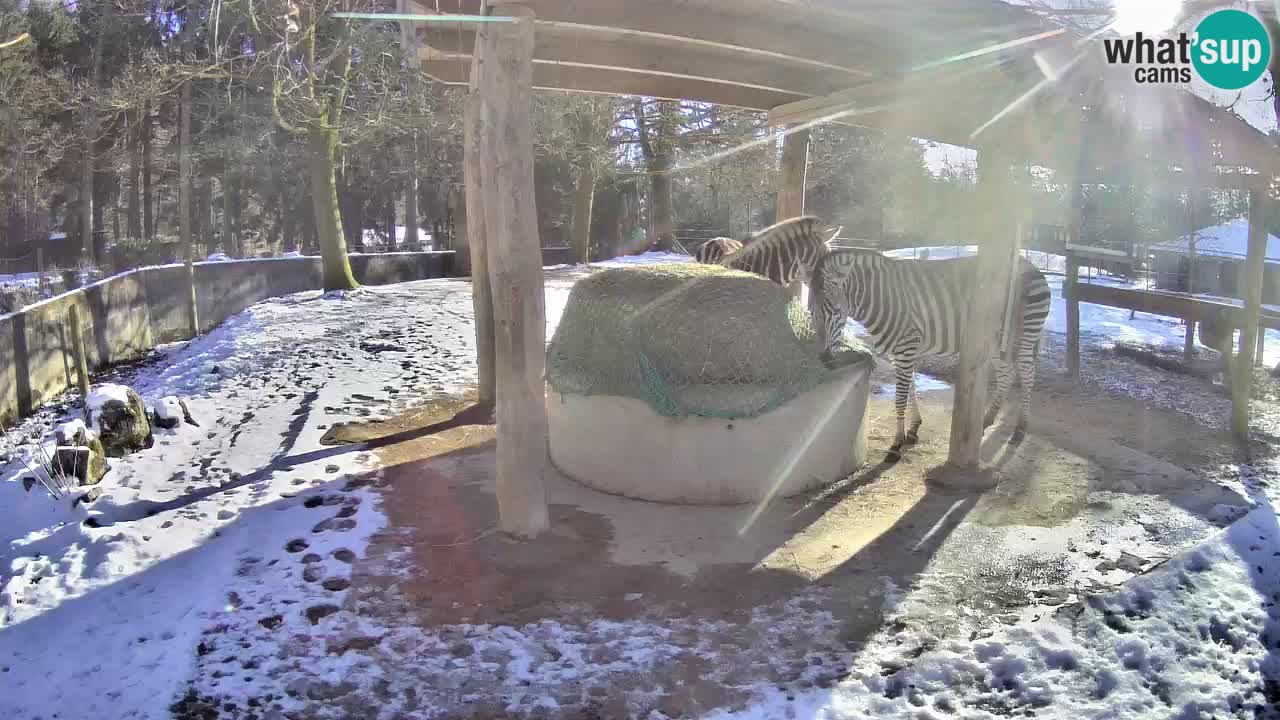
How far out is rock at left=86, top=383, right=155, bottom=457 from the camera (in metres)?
6.54

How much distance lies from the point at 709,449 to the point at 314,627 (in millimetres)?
2801

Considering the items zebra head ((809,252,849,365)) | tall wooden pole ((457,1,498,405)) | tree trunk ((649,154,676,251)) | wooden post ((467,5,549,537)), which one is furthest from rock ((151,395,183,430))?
tree trunk ((649,154,676,251))

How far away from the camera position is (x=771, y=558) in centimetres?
490

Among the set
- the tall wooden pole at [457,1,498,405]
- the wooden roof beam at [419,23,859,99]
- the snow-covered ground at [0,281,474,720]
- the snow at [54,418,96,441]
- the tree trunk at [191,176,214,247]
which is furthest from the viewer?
the tree trunk at [191,176,214,247]

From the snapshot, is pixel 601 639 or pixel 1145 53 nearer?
pixel 601 639

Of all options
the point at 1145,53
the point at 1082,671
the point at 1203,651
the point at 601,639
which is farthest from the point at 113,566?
the point at 1145,53

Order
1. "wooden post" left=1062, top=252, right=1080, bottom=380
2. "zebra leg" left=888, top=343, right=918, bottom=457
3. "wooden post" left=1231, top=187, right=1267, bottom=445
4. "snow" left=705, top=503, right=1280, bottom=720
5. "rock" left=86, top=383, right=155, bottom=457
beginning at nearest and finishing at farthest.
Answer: "snow" left=705, top=503, right=1280, bottom=720
"rock" left=86, top=383, right=155, bottom=457
"zebra leg" left=888, top=343, right=918, bottom=457
"wooden post" left=1231, top=187, right=1267, bottom=445
"wooden post" left=1062, top=252, right=1080, bottom=380

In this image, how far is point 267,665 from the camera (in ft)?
12.1

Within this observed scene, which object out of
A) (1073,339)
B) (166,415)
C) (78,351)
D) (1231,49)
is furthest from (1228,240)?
(78,351)

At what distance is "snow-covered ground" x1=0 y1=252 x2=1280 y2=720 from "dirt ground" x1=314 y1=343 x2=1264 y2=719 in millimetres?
113

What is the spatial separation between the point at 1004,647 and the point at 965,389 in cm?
281

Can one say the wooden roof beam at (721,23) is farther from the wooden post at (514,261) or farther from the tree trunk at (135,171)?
the tree trunk at (135,171)

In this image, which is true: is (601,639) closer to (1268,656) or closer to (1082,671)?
(1082,671)

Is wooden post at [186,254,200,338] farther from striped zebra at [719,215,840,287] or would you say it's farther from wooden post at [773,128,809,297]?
striped zebra at [719,215,840,287]
